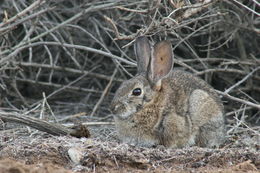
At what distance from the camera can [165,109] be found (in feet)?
16.5

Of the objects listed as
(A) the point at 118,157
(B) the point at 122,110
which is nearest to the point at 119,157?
(A) the point at 118,157

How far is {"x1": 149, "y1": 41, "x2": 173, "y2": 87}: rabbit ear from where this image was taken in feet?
16.9

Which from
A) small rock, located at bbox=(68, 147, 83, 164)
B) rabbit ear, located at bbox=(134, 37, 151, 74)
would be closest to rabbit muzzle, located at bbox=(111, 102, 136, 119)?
rabbit ear, located at bbox=(134, 37, 151, 74)

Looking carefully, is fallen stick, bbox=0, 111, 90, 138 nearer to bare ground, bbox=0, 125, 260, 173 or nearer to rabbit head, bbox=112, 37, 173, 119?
bare ground, bbox=0, 125, 260, 173

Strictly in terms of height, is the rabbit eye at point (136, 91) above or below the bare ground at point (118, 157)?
above

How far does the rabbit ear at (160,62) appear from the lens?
16.9 ft

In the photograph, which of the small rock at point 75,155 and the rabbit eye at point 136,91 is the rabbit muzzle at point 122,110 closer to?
the rabbit eye at point 136,91

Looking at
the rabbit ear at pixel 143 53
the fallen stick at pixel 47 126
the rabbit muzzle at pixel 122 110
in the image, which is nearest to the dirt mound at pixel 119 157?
the fallen stick at pixel 47 126

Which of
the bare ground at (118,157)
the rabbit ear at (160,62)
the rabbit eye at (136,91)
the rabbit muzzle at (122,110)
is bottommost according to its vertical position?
the bare ground at (118,157)

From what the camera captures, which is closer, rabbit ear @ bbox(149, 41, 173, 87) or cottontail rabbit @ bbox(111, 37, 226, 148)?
cottontail rabbit @ bbox(111, 37, 226, 148)

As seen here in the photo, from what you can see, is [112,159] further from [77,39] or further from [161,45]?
[77,39]

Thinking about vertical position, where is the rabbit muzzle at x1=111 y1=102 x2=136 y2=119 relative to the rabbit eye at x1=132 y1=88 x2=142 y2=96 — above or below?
below

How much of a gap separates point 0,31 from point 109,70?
1.98 meters

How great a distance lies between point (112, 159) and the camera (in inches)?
168
